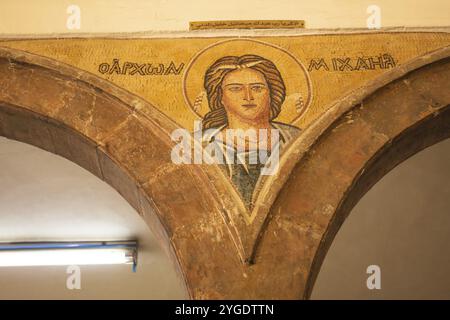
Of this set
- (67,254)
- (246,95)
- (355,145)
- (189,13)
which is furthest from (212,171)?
(67,254)

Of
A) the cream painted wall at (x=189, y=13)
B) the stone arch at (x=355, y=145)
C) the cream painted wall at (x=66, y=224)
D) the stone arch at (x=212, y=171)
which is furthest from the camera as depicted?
the cream painted wall at (x=66, y=224)

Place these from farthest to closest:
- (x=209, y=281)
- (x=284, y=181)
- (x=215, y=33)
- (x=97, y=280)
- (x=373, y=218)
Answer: (x=97, y=280) < (x=373, y=218) < (x=215, y=33) < (x=284, y=181) < (x=209, y=281)

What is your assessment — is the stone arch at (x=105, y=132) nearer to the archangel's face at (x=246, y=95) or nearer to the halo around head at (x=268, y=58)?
the halo around head at (x=268, y=58)

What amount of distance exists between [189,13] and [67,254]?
244cm

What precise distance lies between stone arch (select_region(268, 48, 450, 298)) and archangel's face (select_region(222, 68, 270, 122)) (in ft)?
1.07

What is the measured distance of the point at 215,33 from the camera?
452cm

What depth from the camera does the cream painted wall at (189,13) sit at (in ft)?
15.0

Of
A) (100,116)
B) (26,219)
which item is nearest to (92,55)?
(100,116)

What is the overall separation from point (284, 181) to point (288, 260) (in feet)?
1.45

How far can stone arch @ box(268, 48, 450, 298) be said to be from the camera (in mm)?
3812

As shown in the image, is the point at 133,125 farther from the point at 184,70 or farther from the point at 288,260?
the point at 288,260

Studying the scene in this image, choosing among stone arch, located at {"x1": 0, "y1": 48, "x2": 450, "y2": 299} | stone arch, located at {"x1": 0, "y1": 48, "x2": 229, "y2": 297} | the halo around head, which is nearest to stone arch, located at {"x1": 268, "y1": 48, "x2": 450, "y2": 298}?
stone arch, located at {"x1": 0, "y1": 48, "x2": 450, "y2": 299}

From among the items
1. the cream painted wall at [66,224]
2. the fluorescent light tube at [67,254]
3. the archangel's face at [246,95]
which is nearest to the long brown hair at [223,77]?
the archangel's face at [246,95]

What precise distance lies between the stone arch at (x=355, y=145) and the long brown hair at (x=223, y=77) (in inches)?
12.5
